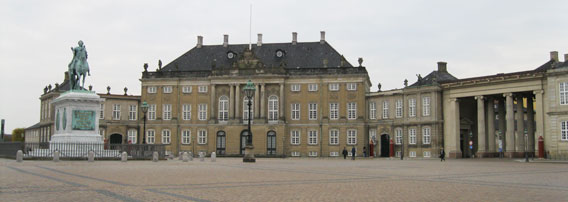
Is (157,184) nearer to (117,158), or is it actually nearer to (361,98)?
(117,158)

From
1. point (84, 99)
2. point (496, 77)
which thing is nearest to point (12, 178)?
point (84, 99)

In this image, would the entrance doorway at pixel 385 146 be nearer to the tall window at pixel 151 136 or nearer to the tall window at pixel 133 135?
the tall window at pixel 151 136

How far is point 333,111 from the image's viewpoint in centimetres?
6762

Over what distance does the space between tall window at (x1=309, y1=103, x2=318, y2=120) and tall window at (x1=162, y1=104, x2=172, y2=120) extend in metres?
17.0

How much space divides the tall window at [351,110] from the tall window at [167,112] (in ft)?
70.0

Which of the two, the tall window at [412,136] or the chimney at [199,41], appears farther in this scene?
the chimney at [199,41]

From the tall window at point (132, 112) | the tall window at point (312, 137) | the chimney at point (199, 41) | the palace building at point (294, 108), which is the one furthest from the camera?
the chimney at point (199, 41)

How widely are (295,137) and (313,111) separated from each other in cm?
365

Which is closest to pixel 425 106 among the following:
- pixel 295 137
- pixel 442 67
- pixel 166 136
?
pixel 442 67

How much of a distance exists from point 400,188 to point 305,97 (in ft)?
171

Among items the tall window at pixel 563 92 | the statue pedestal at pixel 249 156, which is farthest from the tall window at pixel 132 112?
the tall window at pixel 563 92

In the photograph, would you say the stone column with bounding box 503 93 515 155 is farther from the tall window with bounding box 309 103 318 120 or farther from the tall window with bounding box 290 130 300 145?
the tall window with bounding box 290 130 300 145

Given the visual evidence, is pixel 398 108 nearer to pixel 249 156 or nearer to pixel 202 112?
pixel 202 112

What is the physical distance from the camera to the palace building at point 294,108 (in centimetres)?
5850
